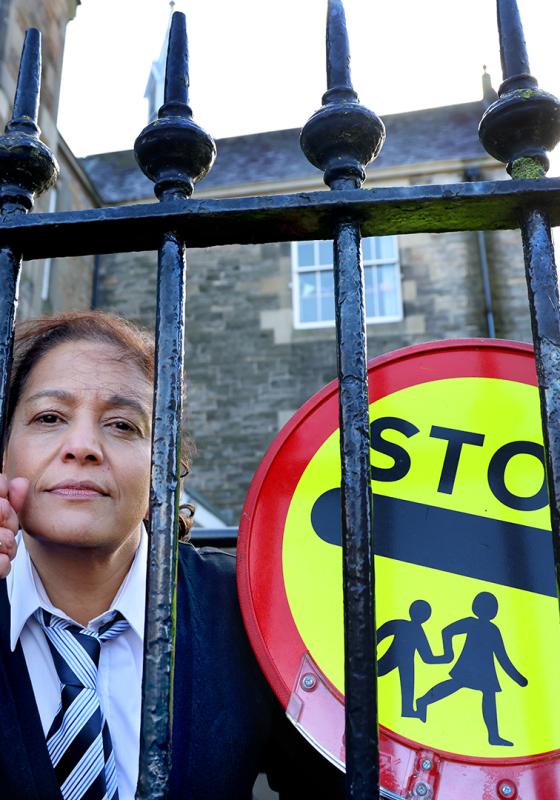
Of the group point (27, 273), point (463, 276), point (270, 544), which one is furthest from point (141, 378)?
point (463, 276)

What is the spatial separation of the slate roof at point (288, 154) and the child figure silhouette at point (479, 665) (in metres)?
9.28

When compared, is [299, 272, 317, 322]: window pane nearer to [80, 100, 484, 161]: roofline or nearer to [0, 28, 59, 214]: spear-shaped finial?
[80, 100, 484, 161]: roofline

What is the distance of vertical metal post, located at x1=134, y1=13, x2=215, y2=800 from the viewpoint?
0.78 metres

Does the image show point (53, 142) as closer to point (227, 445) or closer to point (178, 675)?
point (227, 445)

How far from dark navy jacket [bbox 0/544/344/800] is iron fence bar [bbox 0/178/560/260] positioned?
726 mm

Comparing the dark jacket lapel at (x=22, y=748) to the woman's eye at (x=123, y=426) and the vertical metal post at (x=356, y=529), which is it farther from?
the vertical metal post at (x=356, y=529)

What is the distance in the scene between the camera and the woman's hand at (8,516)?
3.39 feet

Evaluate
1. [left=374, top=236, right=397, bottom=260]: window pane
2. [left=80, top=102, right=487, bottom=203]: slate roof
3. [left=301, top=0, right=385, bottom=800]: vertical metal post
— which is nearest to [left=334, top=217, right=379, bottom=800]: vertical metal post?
[left=301, top=0, right=385, bottom=800]: vertical metal post

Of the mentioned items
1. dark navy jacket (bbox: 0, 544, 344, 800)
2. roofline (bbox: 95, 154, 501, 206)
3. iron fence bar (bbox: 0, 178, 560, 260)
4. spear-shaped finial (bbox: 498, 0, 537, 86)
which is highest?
roofline (bbox: 95, 154, 501, 206)

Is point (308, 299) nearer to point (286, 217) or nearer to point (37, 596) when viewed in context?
point (37, 596)

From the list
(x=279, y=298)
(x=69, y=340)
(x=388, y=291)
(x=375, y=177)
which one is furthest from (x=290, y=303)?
(x=69, y=340)

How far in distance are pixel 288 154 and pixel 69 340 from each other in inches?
390

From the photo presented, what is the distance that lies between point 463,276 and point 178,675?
8.61m

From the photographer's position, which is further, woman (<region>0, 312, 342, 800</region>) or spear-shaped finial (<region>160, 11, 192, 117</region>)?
woman (<region>0, 312, 342, 800</region>)
